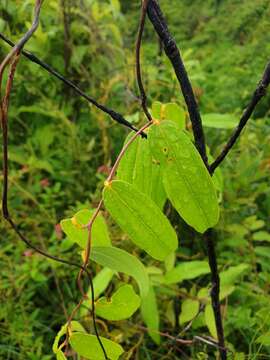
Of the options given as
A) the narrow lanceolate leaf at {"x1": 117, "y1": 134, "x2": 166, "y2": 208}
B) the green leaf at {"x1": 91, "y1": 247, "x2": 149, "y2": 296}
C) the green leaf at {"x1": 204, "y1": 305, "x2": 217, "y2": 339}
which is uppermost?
the narrow lanceolate leaf at {"x1": 117, "y1": 134, "x2": 166, "y2": 208}

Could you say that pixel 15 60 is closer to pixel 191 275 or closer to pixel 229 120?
pixel 229 120

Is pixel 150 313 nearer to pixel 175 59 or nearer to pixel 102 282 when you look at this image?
pixel 102 282

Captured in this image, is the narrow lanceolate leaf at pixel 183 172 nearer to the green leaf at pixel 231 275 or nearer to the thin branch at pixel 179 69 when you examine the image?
the thin branch at pixel 179 69

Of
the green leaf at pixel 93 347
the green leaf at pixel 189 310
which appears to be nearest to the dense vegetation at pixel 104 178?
the green leaf at pixel 189 310

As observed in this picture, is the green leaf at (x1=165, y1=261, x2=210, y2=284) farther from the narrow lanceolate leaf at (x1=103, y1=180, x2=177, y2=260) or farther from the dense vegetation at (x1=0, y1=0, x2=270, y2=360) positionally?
the narrow lanceolate leaf at (x1=103, y1=180, x2=177, y2=260)

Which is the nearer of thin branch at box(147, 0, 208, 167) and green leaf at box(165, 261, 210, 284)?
thin branch at box(147, 0, 208, 167)

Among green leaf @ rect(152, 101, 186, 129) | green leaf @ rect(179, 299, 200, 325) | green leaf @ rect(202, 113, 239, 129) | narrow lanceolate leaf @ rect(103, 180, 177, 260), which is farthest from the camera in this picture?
green leaf @ rect(179, 299, 200, 325)

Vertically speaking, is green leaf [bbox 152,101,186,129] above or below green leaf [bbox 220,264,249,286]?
above

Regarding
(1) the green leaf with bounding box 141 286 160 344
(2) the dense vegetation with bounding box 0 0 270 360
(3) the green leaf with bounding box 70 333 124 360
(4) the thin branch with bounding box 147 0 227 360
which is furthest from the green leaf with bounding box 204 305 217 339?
(3) the green leaf with bounding box 70 333 124 360
